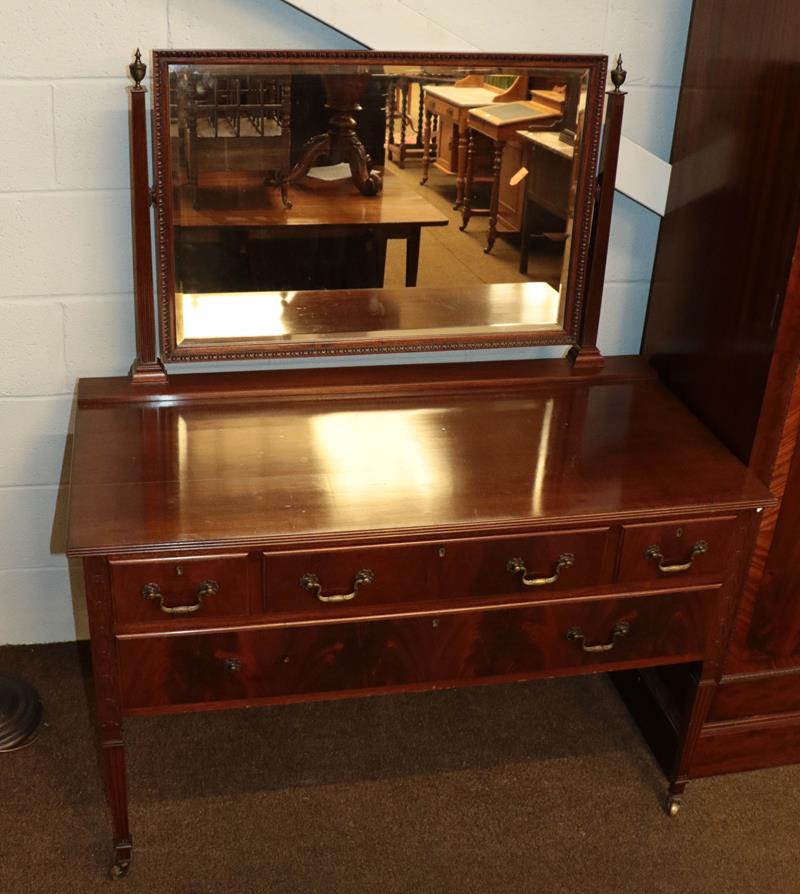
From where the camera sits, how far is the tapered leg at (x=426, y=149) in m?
2.26

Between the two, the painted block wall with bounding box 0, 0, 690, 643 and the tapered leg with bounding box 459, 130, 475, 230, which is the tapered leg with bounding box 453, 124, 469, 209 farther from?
the painted block wall with bounding box 0, 0, 690, 643

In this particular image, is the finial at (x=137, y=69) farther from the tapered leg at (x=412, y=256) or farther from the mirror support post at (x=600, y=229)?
the mirror support post at (x=600, y=229)

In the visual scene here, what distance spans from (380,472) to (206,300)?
0.57 m

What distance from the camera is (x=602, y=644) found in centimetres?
221

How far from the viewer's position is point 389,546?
1967 millimetres

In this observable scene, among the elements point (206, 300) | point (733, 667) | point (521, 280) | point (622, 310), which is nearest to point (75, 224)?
point (206, 300)

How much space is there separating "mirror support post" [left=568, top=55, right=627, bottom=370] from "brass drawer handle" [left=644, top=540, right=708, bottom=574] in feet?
1.86

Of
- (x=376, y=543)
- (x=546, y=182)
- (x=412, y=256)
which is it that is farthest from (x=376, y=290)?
(x=376, y=543)

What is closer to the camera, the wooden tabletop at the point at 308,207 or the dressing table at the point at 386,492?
the dressing table at the point at 386,492

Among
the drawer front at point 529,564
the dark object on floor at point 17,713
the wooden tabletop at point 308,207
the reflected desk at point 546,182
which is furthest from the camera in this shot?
the dark object on floor at point 17,713

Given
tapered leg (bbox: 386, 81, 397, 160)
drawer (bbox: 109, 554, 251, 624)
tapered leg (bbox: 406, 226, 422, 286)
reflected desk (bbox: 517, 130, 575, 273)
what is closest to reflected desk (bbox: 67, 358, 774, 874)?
drawer (bbox: 109, 554, 251, 624)

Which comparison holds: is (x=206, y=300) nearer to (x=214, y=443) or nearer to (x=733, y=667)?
(x=214, y=443)

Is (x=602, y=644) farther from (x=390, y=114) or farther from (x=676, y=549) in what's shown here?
(x=390, y=114)

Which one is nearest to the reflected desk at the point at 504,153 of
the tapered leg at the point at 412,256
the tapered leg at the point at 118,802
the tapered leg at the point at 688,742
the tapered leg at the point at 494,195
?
the tapered leg at the point at 494,195
